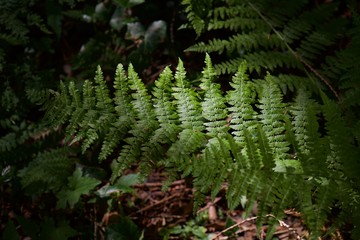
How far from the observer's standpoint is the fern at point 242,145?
1483 mm

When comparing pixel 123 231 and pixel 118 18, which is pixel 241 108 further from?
pixel 118 18

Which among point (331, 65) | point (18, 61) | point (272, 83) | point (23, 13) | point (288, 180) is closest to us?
point (288, 180)

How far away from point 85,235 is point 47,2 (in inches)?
86.1

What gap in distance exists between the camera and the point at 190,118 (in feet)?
5.65

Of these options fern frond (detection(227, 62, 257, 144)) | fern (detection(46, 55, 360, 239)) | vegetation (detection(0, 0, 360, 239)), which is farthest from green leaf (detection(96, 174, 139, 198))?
fern frond (detection(227, 62, 257, 144))

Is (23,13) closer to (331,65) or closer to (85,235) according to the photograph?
(85,235)

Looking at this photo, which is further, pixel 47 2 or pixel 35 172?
pixel 47 2

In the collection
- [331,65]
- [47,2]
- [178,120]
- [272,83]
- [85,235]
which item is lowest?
[85,235]

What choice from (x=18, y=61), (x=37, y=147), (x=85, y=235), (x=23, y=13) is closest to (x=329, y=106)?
(x=85, y=235)

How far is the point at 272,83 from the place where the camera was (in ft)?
5.61

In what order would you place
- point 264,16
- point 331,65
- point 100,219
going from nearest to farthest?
point 331,65 < point 264,16 < point 100,219

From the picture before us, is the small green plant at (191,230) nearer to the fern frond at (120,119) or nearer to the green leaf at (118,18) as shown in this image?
the fern frond at (120,119)

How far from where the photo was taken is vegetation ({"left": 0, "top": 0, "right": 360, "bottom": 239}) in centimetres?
153

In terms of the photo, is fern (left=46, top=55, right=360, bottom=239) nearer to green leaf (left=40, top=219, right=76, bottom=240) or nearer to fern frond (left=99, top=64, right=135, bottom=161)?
fern frond (left=99, top=64, right=135, bottom=161)
